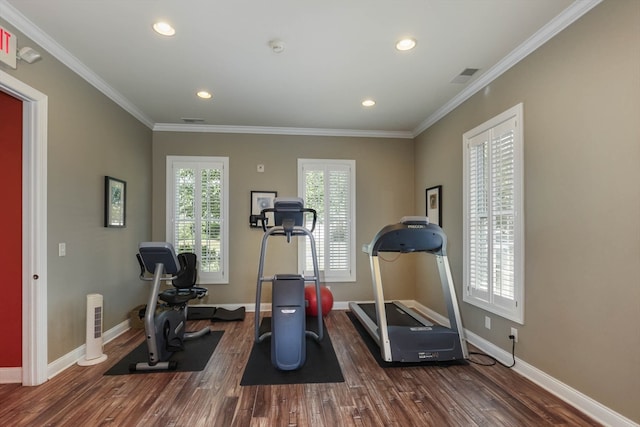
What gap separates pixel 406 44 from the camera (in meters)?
2.60

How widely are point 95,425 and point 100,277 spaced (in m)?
1.76

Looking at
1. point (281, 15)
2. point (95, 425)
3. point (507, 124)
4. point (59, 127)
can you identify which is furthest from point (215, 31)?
point (95, 425)

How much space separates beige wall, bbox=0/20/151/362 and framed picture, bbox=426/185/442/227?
4.00 m

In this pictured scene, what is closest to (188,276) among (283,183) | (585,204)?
(283,183)

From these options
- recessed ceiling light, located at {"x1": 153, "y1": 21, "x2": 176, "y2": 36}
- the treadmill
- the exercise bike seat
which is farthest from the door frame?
the treadmill

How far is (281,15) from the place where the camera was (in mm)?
2262

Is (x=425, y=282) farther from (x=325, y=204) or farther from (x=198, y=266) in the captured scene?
(x=198, y=266)

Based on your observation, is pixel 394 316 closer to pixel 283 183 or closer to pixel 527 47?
pixel 283 183

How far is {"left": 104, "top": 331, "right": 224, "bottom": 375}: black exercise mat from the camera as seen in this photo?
9.33 feet

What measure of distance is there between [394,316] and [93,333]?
3396 mm

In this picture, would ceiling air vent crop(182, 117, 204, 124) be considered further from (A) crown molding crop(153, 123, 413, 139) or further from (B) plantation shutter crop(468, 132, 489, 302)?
(B) plantation shutter crop(468, 132, 489, 302)

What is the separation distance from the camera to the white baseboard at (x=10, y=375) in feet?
8.36

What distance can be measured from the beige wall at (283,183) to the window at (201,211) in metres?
0.11

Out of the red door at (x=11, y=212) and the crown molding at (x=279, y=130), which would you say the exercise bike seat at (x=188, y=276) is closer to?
the red door at (x=11, y=212)
